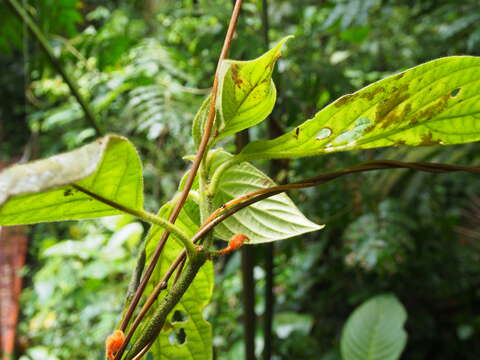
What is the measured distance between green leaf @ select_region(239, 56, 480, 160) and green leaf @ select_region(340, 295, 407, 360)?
55cm

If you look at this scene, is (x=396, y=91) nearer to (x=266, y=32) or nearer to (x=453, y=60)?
(x=453, y=60)

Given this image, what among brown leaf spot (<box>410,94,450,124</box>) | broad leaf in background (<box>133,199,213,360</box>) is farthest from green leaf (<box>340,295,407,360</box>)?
brown leaf spot (<box>410,94,450,124</box>)

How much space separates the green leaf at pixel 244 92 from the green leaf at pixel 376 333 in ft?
1.95

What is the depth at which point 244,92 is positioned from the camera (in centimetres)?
25

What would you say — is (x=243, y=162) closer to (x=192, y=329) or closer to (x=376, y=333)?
(x=192, y=329)

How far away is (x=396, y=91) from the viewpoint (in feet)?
0.81

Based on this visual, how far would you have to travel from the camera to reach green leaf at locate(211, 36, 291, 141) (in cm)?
24

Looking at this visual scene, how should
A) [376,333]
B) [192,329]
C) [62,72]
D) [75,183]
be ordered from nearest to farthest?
[75,183] < [192,329] < [62,72] < [376,333]

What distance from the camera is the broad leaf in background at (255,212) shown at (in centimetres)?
29

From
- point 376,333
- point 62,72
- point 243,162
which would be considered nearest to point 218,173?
point 243,162

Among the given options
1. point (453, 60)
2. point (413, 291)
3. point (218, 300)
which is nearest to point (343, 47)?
point (413, 291)

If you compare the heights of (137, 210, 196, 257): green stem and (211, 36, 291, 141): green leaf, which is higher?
(211, 36, 291, 141): green leaf

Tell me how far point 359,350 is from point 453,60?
618 mm

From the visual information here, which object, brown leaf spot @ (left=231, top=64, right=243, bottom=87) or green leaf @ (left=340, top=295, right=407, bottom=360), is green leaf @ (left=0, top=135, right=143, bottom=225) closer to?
brown leaf spot @ (left=231, top=64, right=243, bottom=87)
